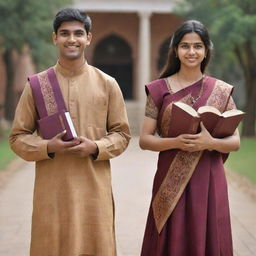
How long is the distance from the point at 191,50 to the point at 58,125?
1.05 meters

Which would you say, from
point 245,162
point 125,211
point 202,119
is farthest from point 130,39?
point 202,119

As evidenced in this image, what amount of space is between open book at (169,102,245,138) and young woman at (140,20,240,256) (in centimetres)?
9

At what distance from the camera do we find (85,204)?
3.77 m

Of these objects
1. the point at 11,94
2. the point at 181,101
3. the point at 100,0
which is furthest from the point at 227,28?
the point at 181,101

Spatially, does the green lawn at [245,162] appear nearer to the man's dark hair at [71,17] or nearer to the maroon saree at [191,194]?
the maroon saree at [191,194]

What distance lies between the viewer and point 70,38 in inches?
146

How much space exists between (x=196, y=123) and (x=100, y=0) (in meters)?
21.8

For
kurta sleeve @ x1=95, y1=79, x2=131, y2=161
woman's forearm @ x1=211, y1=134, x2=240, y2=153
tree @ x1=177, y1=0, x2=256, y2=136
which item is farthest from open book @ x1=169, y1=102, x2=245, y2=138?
tree @ x1=177, y1=0, x2=256, y2=136

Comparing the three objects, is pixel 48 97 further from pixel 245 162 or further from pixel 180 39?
pixel 245 162

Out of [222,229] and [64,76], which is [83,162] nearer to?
[64,76]

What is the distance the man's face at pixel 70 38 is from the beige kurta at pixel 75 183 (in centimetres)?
19

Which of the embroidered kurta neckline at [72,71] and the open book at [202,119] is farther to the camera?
the embroidered kurta neckline at [72,71]

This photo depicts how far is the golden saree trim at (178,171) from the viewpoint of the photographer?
394 centimetres

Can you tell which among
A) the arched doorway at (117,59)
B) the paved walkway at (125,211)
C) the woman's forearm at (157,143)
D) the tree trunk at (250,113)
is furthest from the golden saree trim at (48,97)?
the arched doorway at (117,59)
